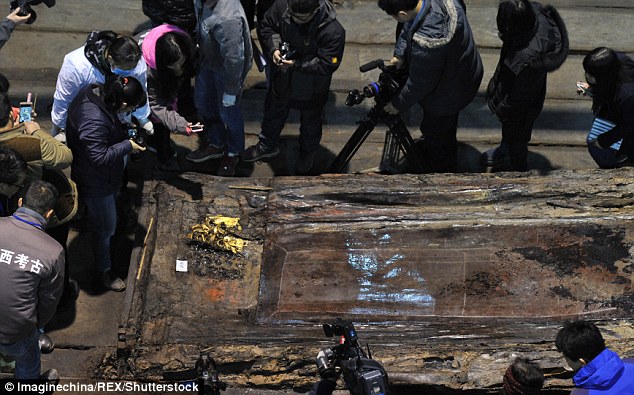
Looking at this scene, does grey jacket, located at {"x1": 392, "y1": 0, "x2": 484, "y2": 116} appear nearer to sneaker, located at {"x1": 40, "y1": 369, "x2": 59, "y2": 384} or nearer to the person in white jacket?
the person in white jacket

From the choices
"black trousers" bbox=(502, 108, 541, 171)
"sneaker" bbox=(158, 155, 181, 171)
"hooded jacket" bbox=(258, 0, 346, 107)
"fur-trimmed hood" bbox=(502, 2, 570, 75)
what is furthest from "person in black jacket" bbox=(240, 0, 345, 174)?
"black trousers" bbox=(502, 108, 541, 171)

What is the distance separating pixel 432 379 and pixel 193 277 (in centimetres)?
187

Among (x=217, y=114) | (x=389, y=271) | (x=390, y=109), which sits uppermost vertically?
(x=390, y=109)

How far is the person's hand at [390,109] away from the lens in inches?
250

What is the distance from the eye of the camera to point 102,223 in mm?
5770

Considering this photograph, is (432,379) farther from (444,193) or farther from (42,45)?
(42,45)

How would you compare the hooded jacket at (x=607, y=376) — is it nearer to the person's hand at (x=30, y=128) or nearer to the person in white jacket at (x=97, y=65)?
the person in white jacket at (x=97, y=65)

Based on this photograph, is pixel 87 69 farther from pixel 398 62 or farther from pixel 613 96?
pixel 613 96

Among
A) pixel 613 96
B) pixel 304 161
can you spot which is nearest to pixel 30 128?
pixel 304 161

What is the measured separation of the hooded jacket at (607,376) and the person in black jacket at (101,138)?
3.19 metres

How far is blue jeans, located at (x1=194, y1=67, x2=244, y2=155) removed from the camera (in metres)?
6.43

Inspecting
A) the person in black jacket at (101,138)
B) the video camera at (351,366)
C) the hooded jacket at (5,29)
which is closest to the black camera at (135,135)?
the person in black jacket at (101,138)

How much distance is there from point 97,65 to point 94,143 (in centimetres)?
63

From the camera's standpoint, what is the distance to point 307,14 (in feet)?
19.0
